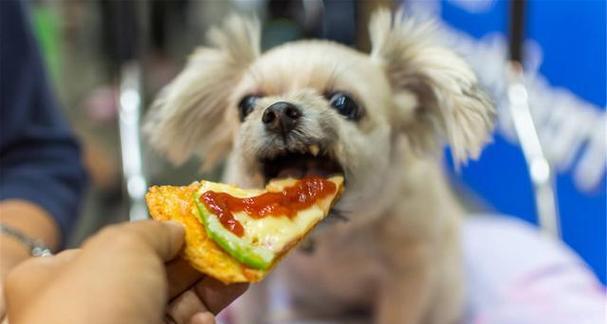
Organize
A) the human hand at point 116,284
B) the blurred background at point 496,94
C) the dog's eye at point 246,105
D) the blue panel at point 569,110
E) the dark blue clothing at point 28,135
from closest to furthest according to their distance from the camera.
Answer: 1. the human hand at point 116,284
2. the dog's eye at point 246,105
3. the dark blue clothing at point 28,135
4. the blurred background at point 496,94
5. the blue panel at point 569,110

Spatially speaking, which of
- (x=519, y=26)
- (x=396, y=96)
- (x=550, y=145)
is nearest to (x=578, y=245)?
(x=550, y=145)

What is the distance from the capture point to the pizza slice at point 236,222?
18.2 inches

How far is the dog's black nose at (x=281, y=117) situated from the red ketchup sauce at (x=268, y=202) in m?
0.06

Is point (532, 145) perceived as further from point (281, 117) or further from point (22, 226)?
point (22, 226)

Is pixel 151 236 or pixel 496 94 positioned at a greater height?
pixel 151 236

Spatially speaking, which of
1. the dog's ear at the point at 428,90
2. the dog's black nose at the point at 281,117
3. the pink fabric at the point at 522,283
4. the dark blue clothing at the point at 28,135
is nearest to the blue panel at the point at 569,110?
the pink fabric at the point at 522,283

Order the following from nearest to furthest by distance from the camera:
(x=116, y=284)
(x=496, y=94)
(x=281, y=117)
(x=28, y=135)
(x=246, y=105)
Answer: (x=116, y=284) < (x=281, y=117) < (x=246, y=105) < (x=28, y=135) < (x=496, y=94)

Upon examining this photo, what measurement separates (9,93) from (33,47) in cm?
8

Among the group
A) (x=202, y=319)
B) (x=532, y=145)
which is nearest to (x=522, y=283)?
(x=532, y=145)

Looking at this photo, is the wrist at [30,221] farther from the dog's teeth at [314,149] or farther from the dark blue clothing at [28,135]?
the dog's teeth at [314,149]

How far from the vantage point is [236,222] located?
0.49 meters

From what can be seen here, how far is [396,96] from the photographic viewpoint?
79cm

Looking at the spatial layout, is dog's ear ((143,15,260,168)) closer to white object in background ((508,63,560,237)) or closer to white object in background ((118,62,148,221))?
white object in background ((118,62,148,221))

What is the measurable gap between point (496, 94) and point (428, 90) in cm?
47
